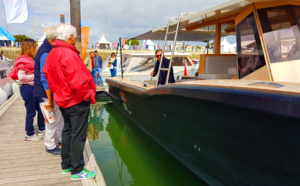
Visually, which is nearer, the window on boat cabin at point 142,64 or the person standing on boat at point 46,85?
the person standing on boat at point 46,85

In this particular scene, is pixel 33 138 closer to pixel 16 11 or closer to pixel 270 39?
pixel 270 39

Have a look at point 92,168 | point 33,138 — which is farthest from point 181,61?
point 92,168

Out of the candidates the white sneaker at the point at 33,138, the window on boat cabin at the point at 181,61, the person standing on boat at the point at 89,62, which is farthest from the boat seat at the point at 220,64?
the window on boat cabin at the point at 181,61

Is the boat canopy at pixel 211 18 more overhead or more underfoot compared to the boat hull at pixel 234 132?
more overhead

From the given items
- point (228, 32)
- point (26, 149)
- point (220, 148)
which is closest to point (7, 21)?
point (26, 149)

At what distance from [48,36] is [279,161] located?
3.12 metres

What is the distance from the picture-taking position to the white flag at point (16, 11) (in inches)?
392

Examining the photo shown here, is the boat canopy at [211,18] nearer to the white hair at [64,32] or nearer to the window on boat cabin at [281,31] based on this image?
the window on boat cabin at [281,31]

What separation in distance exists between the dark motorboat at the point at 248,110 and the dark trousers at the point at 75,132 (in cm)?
127

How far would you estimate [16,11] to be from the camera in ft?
33.1

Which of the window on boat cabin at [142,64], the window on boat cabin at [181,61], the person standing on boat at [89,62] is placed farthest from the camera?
the window on boat cabin at [181,61]

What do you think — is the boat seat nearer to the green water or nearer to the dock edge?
the green water

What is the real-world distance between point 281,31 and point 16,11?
10966mm

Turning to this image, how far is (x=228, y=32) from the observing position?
6.14 m
